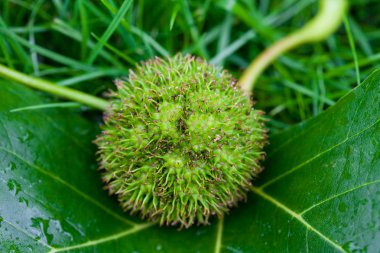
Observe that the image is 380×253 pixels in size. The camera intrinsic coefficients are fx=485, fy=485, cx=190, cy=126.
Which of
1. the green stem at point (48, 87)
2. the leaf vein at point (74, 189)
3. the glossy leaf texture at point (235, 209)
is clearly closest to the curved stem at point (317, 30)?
the glossy leaf texture at point (235, 209)

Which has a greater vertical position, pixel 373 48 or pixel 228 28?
pixel 373 48

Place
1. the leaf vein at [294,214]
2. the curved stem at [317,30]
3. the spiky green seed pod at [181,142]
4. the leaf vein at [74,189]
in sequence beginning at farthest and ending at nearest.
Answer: the curved stem at [317,30], the leaf vein at [74,189], the spiky green seed pod at [181,142], the leaf vein at [294,214]

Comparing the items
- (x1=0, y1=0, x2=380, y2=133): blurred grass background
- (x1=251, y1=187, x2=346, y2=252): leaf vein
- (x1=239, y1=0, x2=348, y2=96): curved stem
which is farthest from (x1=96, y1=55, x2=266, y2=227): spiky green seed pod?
(x1=239, y1=0, x2=348, y2=96): curved stem

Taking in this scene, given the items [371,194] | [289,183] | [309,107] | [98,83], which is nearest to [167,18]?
[98,83]

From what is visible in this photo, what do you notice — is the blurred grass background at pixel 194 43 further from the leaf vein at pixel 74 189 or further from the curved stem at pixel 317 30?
the leaf vein at pixel 74 189

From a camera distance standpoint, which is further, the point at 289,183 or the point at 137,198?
the point at 289,183

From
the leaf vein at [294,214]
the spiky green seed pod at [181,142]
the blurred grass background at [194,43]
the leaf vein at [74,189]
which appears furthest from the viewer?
the blurred grass background at [194,43]

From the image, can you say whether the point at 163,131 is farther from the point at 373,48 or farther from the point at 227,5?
the point at 373,48
